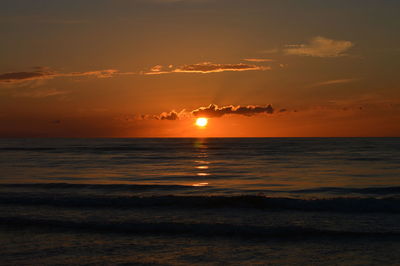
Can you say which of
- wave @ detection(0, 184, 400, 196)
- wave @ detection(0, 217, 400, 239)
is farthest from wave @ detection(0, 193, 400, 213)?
wave @ detection(0, 184, 400, 196)

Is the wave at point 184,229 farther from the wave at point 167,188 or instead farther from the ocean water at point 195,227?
the wave at point 167,188

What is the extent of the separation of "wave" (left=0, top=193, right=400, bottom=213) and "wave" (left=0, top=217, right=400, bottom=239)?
4.07m

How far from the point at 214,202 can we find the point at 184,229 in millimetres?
5770

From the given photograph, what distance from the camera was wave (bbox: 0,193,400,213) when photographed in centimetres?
2070

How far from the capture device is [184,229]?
16.5m

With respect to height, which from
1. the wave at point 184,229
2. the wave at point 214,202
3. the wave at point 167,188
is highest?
the wave at point 167,188

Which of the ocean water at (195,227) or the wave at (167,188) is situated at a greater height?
the wave at (167,188)

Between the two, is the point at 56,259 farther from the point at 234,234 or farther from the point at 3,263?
the point at 234,234

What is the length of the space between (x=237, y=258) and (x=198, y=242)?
2.26 m

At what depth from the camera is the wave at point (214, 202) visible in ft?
A: 67.9

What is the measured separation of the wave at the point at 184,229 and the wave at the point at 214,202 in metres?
4.07

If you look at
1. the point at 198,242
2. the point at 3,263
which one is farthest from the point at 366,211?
the point at 3,263

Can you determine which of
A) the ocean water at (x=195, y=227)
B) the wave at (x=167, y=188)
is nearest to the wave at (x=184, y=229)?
the ocean water at (x=195, y=227)

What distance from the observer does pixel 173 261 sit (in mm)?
12555
